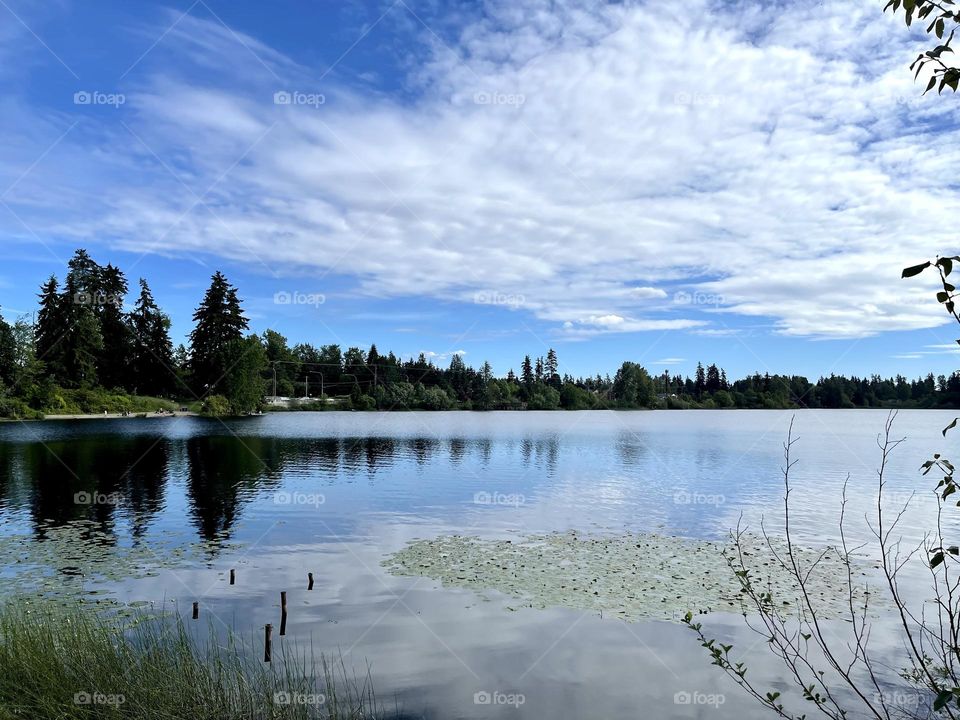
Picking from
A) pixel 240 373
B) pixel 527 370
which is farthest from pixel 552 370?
pixel 240 373

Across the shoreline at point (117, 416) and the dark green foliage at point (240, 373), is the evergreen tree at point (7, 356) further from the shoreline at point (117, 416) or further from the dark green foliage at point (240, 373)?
the dark green foliage at point (240, 373)

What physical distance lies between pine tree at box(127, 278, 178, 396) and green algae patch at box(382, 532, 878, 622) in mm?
109689

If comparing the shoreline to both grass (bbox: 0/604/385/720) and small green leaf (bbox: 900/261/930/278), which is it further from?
small green leaf (bbox: 900/261/930/278)

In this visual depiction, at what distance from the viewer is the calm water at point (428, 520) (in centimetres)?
1221

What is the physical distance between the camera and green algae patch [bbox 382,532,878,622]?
52.4 ft

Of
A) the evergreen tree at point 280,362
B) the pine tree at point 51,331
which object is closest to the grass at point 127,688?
the pine tree at point 51,331

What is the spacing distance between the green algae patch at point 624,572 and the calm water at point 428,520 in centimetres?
81

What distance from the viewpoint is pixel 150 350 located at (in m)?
115

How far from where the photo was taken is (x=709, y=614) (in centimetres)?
1519

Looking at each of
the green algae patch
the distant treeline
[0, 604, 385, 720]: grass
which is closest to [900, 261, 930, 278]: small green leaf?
[0, 604, 385, 720]: grass

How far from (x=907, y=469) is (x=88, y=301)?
115128 mm

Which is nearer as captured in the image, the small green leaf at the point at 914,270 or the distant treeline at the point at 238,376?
the small green leaf at the point at 914,270

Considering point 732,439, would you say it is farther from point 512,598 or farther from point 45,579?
point 45,579

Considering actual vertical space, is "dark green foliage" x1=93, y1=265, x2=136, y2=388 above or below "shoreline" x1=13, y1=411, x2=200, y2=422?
above
